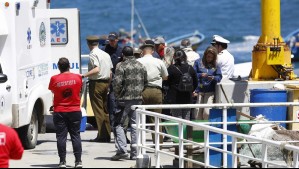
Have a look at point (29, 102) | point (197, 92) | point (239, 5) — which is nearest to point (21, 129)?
point (29, 102)

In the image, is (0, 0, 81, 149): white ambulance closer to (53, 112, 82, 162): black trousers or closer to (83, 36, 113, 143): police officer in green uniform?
(83, 36, 113, 143): police officer in green uniform

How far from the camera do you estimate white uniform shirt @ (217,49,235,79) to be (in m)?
19.0

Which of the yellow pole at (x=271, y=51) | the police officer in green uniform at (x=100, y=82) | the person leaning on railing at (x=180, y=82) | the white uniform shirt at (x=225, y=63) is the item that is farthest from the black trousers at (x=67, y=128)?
the yellow pole at (x=271, y=51)

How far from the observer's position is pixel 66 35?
21047 mm

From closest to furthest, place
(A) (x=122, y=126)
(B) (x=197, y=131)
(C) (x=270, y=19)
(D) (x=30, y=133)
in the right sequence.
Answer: (B) (x=197, y=131) → (A) (x=122, y=126) → (D) (x=30, y=133) → (C) (x=270, y=19)

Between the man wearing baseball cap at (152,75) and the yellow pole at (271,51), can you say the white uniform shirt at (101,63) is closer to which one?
the man wearing baseball cap at (152,75)

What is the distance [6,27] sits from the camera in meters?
17.3

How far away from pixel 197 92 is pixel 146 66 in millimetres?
1299

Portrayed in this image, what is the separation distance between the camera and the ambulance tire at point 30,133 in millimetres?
17938

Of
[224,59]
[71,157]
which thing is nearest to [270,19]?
[224,59]

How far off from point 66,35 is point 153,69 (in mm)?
3743

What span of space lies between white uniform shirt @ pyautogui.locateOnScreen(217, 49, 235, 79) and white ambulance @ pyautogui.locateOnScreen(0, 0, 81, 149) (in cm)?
292

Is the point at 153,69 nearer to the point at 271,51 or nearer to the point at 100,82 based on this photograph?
the point at 100,82

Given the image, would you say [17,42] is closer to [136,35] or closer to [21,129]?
[21,129]
